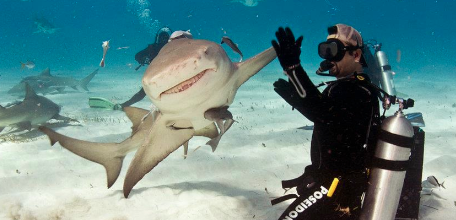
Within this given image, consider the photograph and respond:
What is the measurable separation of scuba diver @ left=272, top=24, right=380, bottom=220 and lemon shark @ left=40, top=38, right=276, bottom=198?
2.18ft

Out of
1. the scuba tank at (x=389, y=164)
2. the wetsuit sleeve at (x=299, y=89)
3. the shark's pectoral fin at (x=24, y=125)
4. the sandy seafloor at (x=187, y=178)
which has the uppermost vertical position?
the wetsuit sleeve at (x=299, y=89)

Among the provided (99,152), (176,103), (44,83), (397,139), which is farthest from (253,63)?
(44,83)

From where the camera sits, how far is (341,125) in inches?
81.7

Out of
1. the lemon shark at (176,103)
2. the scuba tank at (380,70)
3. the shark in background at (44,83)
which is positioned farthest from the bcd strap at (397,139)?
the shark in background at (44,83)

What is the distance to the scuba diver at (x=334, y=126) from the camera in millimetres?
2020

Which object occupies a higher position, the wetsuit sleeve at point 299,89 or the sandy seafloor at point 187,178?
the wetsuit sleeve at point 299,89

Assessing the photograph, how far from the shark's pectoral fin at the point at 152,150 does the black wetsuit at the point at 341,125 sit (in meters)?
1.70

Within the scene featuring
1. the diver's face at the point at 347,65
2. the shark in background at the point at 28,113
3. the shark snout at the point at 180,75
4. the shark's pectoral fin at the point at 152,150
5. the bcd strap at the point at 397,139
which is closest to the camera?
the bcd strap at the point at 397,139

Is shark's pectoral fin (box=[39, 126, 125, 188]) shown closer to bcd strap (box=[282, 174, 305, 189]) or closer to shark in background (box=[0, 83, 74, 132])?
bcd strap (box=[282, 174, 305, 189])

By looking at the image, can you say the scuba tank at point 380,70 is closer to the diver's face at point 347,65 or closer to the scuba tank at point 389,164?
the diver's face at point 347,65

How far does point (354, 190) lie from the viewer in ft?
7.11

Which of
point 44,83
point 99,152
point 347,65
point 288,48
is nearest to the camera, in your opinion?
point 288,48

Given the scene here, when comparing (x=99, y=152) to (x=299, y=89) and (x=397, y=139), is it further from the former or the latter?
(x=397, y=139)

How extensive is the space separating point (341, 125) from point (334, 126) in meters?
0.05
